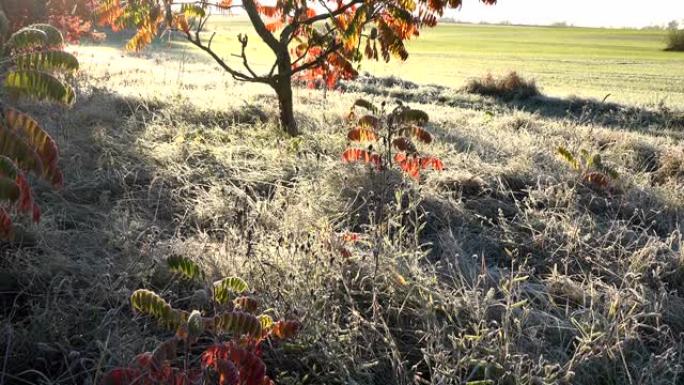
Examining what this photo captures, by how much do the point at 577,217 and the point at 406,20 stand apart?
2.13m

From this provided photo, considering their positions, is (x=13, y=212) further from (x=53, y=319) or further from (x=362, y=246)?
(x=362, y=246)

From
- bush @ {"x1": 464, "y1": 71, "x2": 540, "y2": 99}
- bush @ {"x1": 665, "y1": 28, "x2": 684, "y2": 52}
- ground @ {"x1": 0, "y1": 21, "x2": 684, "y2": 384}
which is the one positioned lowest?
ground @ {"x1": 0, "y1": 21, "x2": 684, "y2": 384}

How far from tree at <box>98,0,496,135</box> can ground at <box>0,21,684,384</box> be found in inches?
27.3

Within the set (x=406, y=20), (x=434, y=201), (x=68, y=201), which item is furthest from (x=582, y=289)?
(x=68, y=201)

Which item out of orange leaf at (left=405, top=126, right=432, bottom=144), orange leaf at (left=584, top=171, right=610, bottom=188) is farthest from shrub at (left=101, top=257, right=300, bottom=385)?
orange leaf at (left=584, top=171, right=610, bottom=188)

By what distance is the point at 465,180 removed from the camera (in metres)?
4.24

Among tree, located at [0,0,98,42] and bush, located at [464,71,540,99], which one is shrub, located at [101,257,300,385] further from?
bush, located at [464,71,540,99]

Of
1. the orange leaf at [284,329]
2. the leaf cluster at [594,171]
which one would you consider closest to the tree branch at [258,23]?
the leaf cluster at [594,171]

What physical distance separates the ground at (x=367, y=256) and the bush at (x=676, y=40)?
37.7m

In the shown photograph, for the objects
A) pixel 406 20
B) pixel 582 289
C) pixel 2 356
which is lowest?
pixel 2 356

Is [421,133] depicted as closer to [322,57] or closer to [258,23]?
[322,57]

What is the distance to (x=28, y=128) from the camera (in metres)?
1.87

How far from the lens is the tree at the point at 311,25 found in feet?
15.5

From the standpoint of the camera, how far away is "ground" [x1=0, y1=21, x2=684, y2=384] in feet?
7.30
